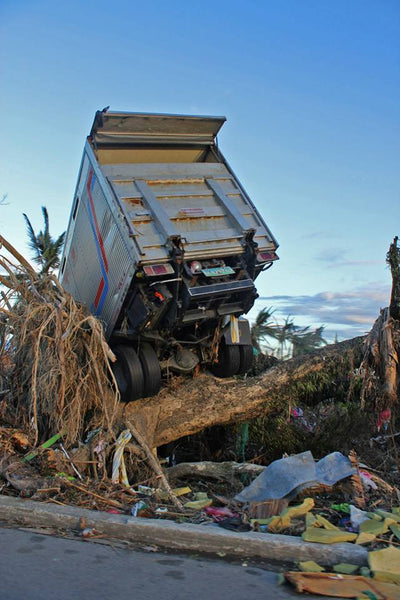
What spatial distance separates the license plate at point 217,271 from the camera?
7.32 metres

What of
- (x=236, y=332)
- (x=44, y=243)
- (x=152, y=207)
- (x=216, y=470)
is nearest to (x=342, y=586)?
(x=216, y=470)

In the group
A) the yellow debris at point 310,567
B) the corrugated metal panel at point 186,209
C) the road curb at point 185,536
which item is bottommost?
the yellow debris at point 310,567

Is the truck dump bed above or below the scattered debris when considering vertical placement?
above

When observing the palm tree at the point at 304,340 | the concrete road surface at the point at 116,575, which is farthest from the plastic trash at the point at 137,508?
the palm tree at the point at 304,340

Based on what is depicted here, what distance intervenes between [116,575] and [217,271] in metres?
4.42

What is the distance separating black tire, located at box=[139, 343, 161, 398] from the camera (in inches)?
310

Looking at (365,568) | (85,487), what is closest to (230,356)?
(85,487)

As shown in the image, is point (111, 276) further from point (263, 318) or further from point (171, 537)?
point (263, 318)

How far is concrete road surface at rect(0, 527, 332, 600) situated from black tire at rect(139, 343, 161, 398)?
11.7 ft

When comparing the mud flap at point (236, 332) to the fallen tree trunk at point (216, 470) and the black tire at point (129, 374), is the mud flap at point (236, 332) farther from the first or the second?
the fallen tree trunk at point (216, 470)

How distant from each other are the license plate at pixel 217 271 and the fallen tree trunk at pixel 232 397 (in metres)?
1.85

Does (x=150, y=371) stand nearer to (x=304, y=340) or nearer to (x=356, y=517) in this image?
(x=356, y=517)

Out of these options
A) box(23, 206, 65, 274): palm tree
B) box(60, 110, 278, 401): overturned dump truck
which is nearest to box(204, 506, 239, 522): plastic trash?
box(60, 110, 278, 401): overturned dump truck

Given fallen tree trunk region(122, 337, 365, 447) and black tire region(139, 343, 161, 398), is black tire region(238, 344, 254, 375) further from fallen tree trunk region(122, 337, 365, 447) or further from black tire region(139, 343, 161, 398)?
black tire region(139, 343, 161, 398)
